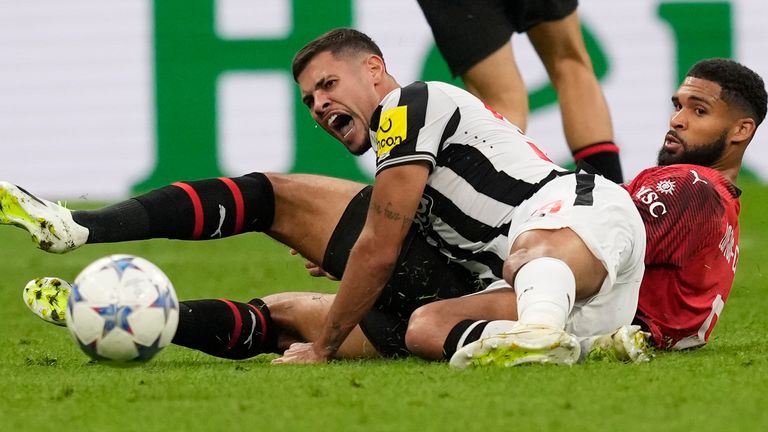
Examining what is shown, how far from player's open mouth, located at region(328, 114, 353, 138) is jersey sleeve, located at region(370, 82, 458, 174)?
0.28m

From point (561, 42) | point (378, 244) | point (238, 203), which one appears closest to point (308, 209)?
point (238, 203)

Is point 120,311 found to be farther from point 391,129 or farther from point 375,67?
point 375,67

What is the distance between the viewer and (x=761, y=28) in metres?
8.71

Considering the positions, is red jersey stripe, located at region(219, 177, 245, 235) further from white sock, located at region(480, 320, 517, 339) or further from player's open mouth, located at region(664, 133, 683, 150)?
player's open mouth, located at region(664, 133, 683, 150)

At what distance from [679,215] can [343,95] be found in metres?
1.04

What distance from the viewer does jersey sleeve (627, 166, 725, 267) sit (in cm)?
362

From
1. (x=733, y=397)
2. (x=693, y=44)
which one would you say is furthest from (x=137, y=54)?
(x=733, y=397)

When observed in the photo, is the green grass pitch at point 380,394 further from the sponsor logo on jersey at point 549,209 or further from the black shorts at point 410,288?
the sponsor logo on jersey at point 549,209

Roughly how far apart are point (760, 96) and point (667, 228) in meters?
0.73

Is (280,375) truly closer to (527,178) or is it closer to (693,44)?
(527,178)

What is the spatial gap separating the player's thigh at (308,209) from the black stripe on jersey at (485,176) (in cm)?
45

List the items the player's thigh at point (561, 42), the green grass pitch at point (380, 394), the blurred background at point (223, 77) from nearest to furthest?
the green grass pitch at point (380, 394), the player's thigh at point (561, 42), the blurred background at point (223, 77)

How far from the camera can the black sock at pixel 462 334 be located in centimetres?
329

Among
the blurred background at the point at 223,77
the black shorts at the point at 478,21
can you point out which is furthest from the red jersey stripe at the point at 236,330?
the blurred background at the point at 223,77
